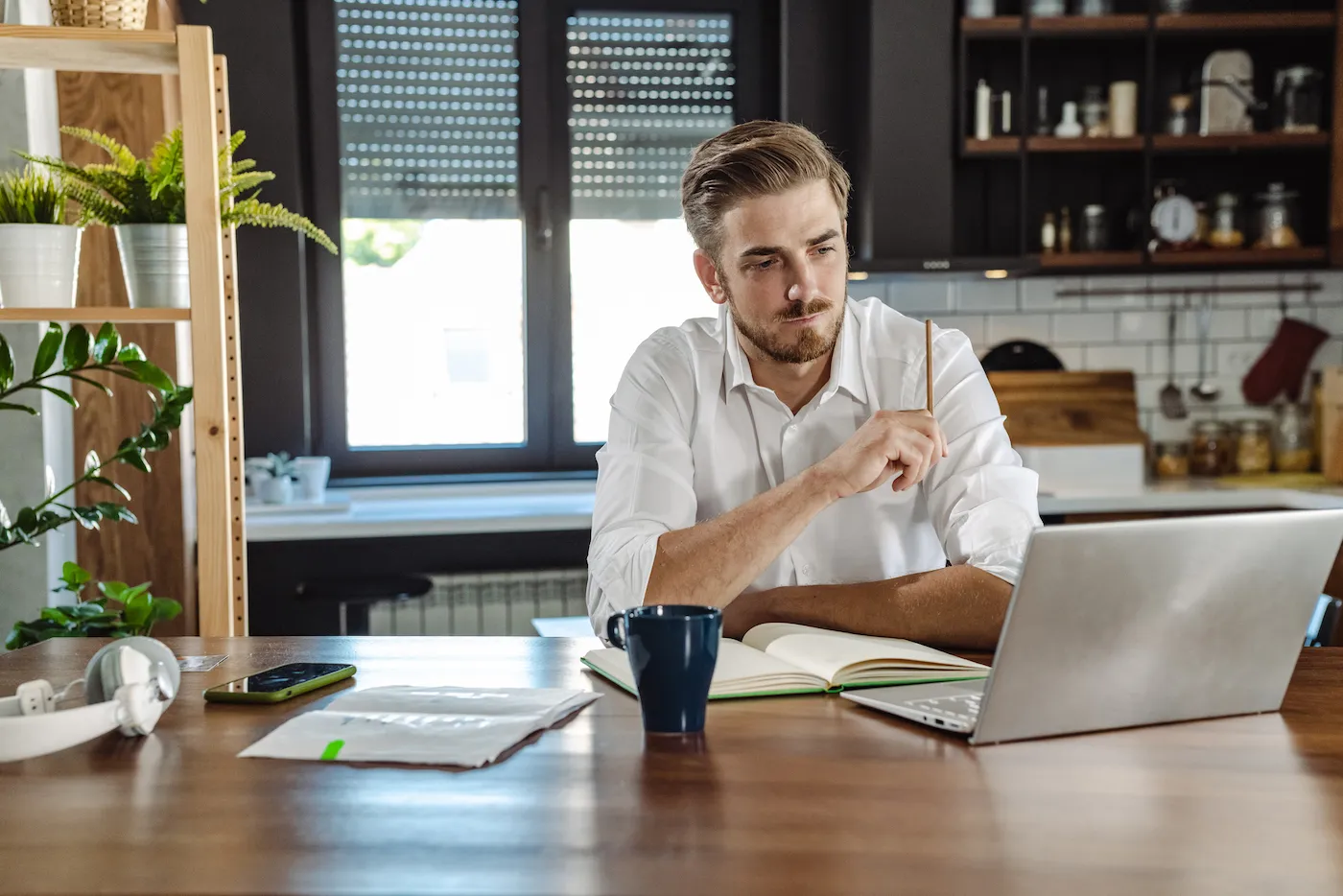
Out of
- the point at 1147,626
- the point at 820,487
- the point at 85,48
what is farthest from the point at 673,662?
the point at 85,48

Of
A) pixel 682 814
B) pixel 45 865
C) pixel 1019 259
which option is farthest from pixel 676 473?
pixel 1019 259

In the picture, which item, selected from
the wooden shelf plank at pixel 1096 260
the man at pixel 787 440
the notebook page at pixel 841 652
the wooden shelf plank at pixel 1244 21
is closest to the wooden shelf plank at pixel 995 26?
the wooden shelf plank at pixel 1244 21

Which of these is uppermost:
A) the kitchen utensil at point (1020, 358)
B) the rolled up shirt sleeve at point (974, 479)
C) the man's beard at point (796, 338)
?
the man's beard at point (796, 338)

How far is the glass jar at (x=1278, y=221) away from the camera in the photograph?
375cm

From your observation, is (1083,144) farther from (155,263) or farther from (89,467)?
(89,467)

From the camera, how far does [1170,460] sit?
3.93 meters

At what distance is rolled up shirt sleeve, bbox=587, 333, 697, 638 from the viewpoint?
1.76m

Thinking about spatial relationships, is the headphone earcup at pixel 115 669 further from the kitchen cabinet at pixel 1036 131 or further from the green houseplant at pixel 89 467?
the kitchen cabinet at pixel 1036 131

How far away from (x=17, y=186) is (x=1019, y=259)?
2554 millimetres

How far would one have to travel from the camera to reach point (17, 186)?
210cm

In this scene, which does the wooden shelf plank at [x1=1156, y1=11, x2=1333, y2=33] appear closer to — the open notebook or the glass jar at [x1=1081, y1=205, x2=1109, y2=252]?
the glass jar at [x1=1081, y1=205, x2=1109, y2=252]

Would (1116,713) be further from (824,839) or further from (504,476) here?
(504,476)

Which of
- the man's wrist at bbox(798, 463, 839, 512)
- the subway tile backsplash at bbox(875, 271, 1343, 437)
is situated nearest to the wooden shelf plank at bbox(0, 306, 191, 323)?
the man's wrist at bbox(798, 463, 839, 512)

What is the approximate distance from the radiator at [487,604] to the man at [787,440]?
1.73m
